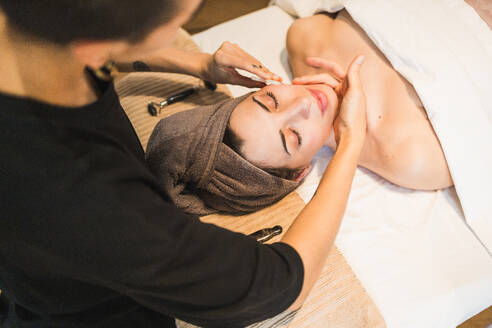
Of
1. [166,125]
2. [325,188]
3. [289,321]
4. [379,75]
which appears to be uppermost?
[379,75]

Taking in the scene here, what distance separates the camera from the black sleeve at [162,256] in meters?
0.48

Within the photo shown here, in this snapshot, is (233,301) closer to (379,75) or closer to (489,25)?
(379,75)

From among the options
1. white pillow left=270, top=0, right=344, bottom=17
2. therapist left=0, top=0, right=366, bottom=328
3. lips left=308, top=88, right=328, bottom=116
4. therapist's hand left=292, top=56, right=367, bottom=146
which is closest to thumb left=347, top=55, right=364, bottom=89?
therapist's hand left=292, top=56, right=367, bottom=146

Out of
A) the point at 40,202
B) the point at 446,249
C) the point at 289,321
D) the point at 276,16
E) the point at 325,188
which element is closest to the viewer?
the point at 40,202

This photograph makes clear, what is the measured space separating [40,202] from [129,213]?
0.12 meters

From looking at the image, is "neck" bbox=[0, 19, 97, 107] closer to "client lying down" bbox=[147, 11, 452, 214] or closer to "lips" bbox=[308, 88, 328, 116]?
"client lying down" bbox=[147, 11, 452, 214]

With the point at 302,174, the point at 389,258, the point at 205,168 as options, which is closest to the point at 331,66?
the point at 302,174

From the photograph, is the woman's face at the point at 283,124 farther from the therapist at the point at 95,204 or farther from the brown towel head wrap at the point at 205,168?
the therapist at the point at 95,204

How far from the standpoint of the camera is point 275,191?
1.07 m

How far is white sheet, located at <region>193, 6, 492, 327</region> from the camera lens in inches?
38.5

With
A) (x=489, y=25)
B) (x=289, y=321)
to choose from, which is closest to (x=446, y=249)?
(x=289, y=321)

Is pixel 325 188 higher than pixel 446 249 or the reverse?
higher

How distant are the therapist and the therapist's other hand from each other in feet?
1.90

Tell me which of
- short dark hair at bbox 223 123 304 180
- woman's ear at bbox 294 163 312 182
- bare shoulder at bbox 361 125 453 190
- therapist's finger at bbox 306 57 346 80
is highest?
therapist's finger at bbox 306 57 346 80
